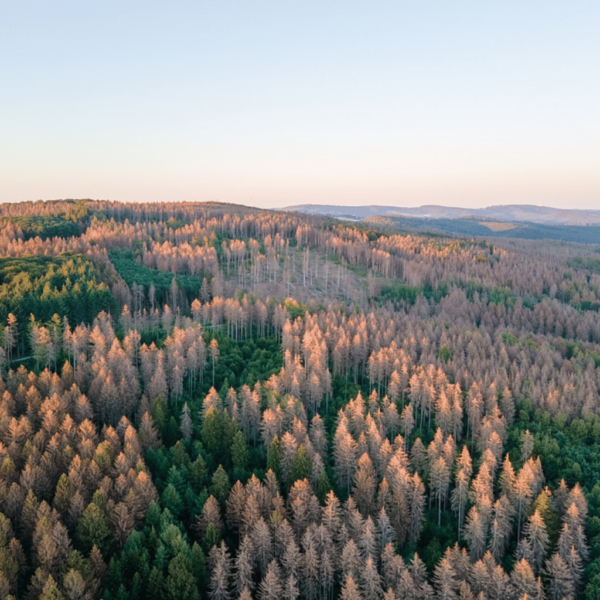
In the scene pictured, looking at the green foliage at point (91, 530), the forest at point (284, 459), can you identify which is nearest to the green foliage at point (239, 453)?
the forest at point (284, 459)

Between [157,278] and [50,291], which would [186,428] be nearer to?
[50,291]

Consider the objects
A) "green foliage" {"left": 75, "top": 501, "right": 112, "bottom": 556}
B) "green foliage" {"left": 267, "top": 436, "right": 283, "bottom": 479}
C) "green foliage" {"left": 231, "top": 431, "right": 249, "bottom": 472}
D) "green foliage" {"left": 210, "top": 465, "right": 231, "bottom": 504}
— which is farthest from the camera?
"green foliage" {"left": 231, "top": 431, "right": 249, "bottom": 472}

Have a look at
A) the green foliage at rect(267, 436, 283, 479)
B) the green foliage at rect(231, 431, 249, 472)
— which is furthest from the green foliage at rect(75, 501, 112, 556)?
the green foliage at rect(267, 436, 283, 479)

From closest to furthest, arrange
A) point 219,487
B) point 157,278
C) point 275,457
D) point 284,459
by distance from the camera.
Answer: point 219,487, point 275,457, point 284,459, point 157,278

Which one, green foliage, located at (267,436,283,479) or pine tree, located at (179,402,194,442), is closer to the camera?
green foliage, located at (267,436,283,479)

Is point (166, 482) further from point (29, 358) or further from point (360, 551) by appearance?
point (29, 358)

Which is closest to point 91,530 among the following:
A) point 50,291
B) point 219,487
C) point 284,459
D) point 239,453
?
point 219,487

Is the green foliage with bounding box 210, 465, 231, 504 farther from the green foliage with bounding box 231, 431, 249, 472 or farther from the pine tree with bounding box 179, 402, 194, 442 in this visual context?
the pine tree with bounding box 179, 402, 194, 442

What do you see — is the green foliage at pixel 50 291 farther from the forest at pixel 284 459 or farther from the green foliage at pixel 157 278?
the green foliage at pixel 157 278

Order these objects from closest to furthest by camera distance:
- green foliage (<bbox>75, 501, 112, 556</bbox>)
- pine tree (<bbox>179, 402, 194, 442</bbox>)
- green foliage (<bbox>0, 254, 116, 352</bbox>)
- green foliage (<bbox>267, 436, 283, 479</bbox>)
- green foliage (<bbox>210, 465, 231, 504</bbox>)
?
1. green foliage (<bbox>75, 501, 112, 556</bbox>)
2. green foliage (<bbox>210, 465, 231, 504</bbox>)
3. green foliage (<bbox>267, 436, 283, 479</bbox>)
4. pine tree (<bbox>179, 402, 194, 442</bbox>)
5. green foliage (<bbox>0, 254, 116, 352</bbox>)
